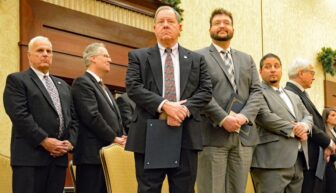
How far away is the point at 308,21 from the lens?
10031 mm

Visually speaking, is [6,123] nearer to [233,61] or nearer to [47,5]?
[47,5]

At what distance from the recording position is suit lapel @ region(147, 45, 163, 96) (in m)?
3.17

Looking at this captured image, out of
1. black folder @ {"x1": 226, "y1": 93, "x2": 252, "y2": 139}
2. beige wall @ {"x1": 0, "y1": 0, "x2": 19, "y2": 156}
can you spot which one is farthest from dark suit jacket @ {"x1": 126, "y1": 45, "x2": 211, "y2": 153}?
beige wall @ {"x1": 0, "y1": 0, "x2": 19, "y2": 156}

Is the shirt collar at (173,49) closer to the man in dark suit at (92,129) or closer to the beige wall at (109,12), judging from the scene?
the man in dark suit at (92,129)

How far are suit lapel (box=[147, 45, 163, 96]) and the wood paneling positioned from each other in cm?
224

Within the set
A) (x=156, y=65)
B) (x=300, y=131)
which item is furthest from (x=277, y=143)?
(x=156, y=65)

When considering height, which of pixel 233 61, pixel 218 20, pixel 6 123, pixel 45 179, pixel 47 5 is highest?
pixel 47 5

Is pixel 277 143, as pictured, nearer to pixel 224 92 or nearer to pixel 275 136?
pixel 275 136

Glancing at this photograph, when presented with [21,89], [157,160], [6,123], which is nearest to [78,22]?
[6,123]

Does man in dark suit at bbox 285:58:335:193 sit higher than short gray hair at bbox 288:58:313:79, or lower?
lower

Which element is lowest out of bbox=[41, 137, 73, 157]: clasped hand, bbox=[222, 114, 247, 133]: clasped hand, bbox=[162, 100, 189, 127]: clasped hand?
bbox=[41, 137, 73, 157]: clasped hand

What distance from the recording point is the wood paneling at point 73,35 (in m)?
5.30

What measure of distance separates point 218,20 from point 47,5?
2241 mm

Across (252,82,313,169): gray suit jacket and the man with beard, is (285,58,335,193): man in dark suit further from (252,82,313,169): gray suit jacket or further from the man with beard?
the man with beard
